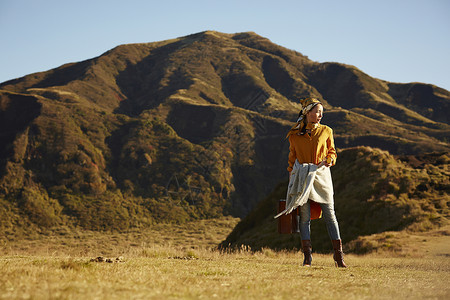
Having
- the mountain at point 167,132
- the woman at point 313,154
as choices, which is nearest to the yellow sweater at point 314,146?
the woman at point 313,154

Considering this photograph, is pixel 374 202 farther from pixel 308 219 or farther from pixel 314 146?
pixel 314 146

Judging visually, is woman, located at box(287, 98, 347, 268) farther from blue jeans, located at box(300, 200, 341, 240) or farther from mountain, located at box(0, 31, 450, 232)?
mountain, located at box(0, 31, 450, 232)

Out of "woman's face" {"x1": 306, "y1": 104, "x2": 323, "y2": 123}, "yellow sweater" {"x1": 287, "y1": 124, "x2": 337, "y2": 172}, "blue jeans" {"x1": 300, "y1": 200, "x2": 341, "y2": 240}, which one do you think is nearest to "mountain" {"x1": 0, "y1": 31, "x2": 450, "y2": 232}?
"blue jeans" {"x1": 300, "y1": 200, "x2": 341, "y2": 240}

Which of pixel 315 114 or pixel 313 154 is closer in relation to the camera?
pixel 313 154

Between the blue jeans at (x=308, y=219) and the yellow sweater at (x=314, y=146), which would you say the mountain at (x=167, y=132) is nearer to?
the blue jeans at (x=308, y=219)

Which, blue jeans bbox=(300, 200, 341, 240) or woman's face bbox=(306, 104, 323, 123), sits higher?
woman's face bbox=(306, 104, 323, 123)

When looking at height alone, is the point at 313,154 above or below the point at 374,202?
above

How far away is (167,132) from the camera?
71.2m

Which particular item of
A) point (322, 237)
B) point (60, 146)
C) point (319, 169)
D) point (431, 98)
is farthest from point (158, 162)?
point (431, 98)

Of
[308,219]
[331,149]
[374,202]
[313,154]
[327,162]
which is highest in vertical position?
[331,149]

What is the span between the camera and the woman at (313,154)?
6.82 m

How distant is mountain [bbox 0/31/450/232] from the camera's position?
5544 centimetres

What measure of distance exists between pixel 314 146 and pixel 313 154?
5.1 inches

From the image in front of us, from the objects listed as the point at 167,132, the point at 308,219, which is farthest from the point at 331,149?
the point at 167,132
